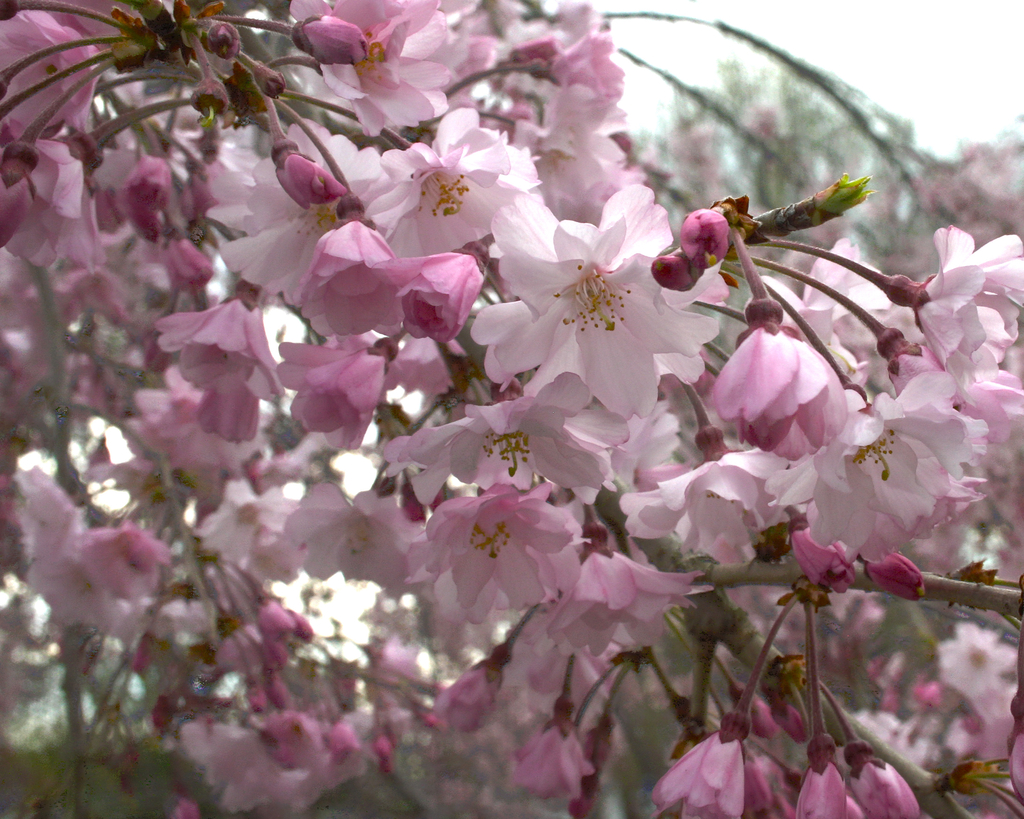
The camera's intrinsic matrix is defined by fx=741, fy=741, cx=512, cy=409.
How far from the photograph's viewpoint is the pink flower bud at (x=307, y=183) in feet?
2.66

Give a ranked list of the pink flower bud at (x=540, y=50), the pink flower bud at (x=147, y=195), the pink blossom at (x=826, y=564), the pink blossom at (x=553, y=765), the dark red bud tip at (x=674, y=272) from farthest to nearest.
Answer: the pink flower bud at (x=540, y=50) < the pink blossom at (x=553, y=765) < the pink flower bud at (x=147, y=195) < the pink blossom at (x=826, y=564) < the dark red bud tip at (x=674, y=272)

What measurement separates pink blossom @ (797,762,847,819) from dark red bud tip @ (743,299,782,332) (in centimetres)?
58

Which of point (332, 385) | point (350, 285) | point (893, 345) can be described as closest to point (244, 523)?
point (332, 385)

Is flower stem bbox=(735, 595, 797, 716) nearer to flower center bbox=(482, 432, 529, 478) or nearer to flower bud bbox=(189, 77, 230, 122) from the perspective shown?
flower center bbox=(482, 432, 529, 478)

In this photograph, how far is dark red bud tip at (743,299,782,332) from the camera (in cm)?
79

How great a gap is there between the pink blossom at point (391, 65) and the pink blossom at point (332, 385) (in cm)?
29

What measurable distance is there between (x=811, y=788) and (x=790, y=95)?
5.98m

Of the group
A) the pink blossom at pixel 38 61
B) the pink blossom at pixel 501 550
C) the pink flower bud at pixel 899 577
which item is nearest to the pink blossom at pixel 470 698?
the pink blossom at pixel 501 550

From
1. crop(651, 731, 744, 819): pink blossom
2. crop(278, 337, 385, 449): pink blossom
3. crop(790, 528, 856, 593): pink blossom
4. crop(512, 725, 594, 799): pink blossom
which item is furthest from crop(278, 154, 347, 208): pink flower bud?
crop(512, 725, 594, 799): pink blossom

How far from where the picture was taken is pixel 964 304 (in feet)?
2.54

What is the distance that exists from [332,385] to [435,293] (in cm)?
30

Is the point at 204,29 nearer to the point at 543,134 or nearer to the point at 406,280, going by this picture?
the point at 406,280

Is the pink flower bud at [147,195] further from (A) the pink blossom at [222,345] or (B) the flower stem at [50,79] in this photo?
(B) the flower stem at [50,79]

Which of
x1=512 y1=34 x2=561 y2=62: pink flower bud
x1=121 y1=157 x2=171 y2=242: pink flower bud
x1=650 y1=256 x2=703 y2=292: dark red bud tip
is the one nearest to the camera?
x1=650 y1=256 x2=703 y2=292: dark red bud tip
